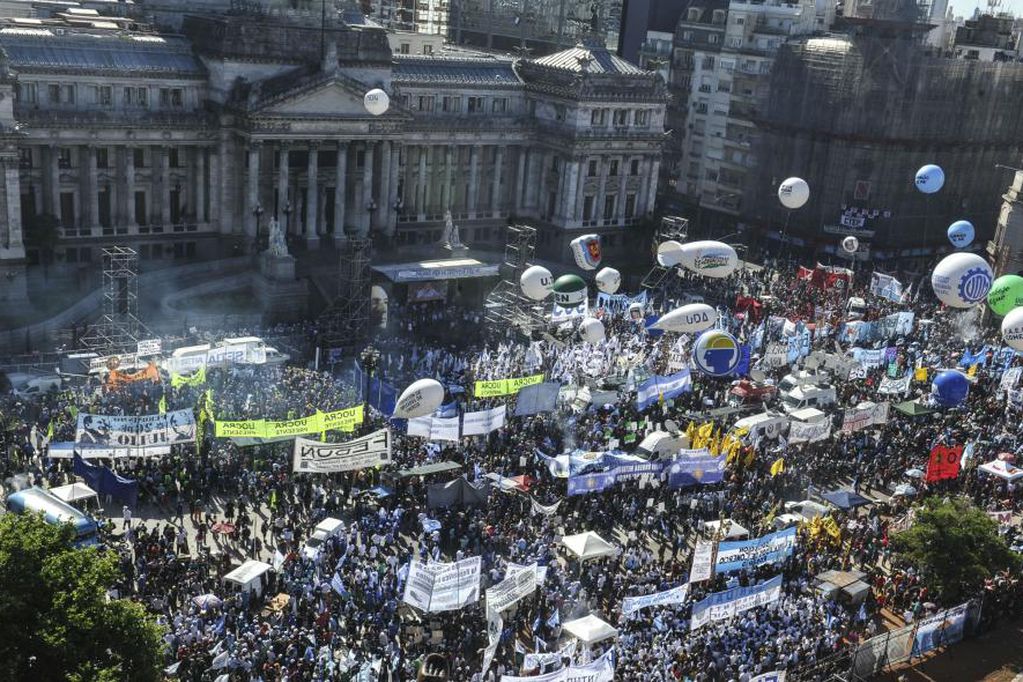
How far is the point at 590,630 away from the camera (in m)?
35.1

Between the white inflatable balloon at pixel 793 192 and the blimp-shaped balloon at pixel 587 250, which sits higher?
the white inflatable balloon at pixel 793 192

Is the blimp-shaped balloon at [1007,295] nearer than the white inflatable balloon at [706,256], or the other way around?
the blimp-shaped balloon at [1007,295]

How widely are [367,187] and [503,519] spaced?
41076mm

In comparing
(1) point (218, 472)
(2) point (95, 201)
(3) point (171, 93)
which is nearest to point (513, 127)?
(3) point (171, 93)

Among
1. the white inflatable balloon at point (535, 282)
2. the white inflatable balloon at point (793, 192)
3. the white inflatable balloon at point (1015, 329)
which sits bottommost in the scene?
the white inflatable balloon at point (535, 282)

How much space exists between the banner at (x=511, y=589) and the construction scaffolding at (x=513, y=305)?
30.5m

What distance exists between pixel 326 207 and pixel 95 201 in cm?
1548

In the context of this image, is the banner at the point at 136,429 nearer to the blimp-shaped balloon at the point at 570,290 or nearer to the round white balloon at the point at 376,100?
the blimp-shaped balloon at the point at 570,290

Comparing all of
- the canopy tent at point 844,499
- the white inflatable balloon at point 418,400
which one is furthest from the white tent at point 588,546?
the canopy tent at point 844,499

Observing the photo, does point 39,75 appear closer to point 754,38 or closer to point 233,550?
point 233,550

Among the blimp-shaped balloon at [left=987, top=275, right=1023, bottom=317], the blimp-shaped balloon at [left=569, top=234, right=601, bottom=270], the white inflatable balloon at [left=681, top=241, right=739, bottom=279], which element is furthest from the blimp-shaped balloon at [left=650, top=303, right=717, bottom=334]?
the blimp-shaped balloon at [left=987, top=275, right=1023, bottom=317]

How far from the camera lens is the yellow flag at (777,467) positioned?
47.1 metres

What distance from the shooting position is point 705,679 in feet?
113

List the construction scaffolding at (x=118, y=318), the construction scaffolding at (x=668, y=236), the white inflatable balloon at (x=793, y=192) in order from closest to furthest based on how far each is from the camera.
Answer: the construction scaffolding at (x=118, y=318), the white inflatable balloon at (x=793, y=192), the construction scaffolding at (x=668, y=236)
